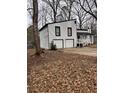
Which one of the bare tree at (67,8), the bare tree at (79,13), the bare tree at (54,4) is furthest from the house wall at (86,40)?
the bare tree at (54,4)

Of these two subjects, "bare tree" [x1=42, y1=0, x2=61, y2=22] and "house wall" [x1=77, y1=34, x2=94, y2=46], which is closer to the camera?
"bare tree" [x1=42, y1=0, x2=61, y2=22]

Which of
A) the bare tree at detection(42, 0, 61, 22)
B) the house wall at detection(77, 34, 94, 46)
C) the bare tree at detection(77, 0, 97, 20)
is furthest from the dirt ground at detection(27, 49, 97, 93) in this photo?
the bare tree at detection(77, 0, 97, 20)

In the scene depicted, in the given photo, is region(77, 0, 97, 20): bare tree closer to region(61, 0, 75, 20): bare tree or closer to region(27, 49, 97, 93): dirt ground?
region(61, 0, 75, 20): bare tree

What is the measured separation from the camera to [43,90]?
1.81 meters

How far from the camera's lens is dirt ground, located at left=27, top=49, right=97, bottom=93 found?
5.98ft

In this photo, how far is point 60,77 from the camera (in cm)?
220

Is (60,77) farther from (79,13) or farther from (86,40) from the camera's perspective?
(86,40)

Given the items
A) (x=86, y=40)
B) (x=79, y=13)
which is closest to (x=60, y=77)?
(x=79, y=13)

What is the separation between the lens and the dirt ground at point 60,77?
182 cm

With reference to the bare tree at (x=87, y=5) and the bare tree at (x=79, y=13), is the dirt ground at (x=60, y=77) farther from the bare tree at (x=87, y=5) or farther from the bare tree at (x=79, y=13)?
the bare tree at (x=87, y=5)
